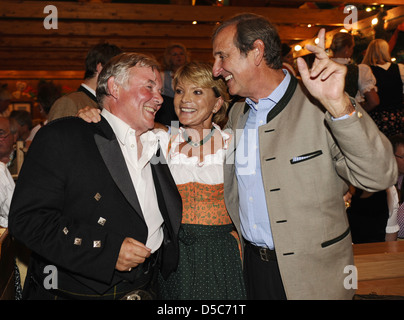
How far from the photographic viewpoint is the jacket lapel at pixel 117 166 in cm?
158

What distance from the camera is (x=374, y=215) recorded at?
3436mm

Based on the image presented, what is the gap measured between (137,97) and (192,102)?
0.46 m

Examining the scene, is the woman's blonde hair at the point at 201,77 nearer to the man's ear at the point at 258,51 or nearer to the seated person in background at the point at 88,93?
the man's ear at the point at 258,51

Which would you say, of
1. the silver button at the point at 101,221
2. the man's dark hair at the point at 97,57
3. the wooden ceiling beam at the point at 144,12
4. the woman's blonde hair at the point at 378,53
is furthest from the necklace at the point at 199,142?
the wooden ceiling beam at the point at 144,12

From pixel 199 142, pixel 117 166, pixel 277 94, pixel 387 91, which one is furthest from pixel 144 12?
pixel 117 166

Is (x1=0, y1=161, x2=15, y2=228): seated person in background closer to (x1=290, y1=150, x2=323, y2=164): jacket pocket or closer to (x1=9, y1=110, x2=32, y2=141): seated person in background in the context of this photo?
(x1=290, y1=150, x2=323, y2=164): jacket pocket

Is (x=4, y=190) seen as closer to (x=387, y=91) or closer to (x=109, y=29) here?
(x=387, y=91)

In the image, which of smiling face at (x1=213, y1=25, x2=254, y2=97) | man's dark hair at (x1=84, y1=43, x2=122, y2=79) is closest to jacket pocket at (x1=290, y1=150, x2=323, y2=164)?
smiling face at (x1=213, y1=25, x2=254, y2=97)

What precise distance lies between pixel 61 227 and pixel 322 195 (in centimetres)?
102

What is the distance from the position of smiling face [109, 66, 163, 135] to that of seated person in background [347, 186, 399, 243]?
7.73ft

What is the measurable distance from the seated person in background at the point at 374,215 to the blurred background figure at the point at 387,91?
0.94 m

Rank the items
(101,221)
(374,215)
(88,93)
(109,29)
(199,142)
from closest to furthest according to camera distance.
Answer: (101,221)
(199,142)
(88,93)
(374,215)
(109,29)

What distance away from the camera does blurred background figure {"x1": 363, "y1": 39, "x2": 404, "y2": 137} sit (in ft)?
13.0
